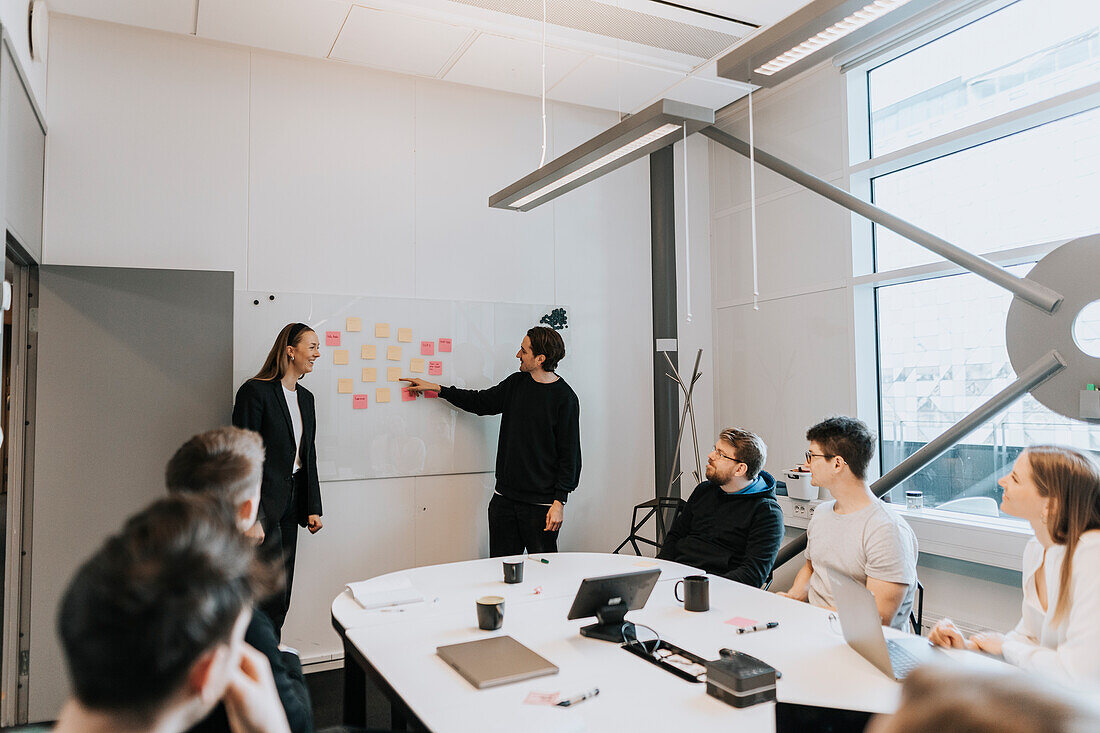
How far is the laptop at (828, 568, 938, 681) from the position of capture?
5.78ft

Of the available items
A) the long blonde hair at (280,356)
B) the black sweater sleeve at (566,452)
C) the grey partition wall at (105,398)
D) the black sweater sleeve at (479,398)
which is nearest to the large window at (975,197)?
the black sweater sleeve at (566,452)

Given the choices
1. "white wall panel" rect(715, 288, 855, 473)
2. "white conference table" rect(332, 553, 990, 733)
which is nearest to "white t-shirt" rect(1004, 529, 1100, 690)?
"white conference table" rect(332, 553, 990, 733)

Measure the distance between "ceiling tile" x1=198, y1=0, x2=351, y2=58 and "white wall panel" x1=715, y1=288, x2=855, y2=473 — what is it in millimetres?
3104

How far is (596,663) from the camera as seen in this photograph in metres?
1.88

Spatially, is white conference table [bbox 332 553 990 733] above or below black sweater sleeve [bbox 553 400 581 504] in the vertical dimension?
below

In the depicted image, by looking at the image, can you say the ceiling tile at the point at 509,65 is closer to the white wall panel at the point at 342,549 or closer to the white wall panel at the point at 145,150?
the white wall panel at the point at 145,150

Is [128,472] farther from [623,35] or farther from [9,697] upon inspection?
[623,35]

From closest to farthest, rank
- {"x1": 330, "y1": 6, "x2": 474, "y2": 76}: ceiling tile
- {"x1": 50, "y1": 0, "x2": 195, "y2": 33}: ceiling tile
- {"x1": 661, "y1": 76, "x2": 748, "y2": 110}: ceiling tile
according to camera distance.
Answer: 1. {"x1": 50, "y1": 0, "x2": 195, "y2": 33}: ceiling tile
2. {"x1": 330, "y1": 6, "x2": 474, "y2": 76}: ceiling tile
3. {"x1": 661, "y1": 76, "x2": 748, "y2": 110}: ceiling tile

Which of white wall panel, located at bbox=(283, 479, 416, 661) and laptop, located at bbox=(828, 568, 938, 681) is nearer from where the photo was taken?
laptop, located at bbox=(828, 568, 938, 681)

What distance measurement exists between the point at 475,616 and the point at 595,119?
3.64 meters

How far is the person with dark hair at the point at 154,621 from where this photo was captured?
758mm

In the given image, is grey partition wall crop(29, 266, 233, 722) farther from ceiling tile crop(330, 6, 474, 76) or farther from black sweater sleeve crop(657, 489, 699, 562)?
black sweater sleeve crop(657, 489, 699, 562)

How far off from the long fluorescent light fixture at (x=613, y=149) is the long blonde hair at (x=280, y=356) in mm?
1179

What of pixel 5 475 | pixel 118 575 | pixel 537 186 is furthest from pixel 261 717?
pixel 5 475
